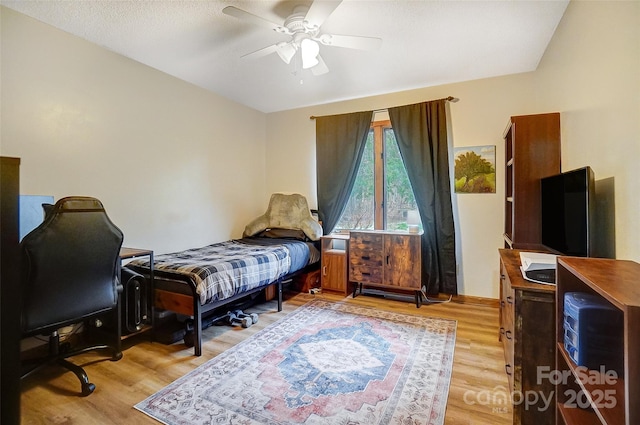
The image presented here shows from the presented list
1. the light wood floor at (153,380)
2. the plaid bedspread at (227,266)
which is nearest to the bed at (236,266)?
the plaid bedspread at (227,266)

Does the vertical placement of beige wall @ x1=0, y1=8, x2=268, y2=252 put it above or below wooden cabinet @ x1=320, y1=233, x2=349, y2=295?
above

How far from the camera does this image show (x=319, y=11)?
1904 millimetres

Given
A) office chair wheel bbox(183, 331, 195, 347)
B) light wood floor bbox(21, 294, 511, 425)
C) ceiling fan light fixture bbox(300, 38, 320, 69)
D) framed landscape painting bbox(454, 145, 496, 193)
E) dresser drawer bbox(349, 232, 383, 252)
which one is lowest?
light wood floor bbox(21, 294, 511, 425)

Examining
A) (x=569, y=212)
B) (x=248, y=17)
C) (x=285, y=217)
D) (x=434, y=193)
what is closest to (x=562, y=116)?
(x=569, y=212)

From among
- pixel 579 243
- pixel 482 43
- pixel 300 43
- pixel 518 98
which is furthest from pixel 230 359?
pixel 518 98

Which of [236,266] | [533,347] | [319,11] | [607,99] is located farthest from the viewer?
[236,266]

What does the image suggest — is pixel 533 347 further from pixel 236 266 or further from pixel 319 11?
pixel 319 11

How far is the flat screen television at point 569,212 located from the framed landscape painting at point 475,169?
4.03 ft

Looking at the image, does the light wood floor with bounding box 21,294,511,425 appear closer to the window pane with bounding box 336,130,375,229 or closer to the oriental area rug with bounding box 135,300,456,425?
the oriental area rug with bounding box 135,300,456,425

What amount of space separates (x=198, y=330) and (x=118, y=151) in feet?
6.15

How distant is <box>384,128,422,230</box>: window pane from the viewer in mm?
3816

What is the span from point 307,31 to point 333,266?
102 inches

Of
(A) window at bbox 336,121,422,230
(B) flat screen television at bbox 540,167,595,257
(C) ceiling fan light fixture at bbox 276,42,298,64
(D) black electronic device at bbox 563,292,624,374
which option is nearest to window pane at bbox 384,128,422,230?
(A) window at bbox 336,121,422,230

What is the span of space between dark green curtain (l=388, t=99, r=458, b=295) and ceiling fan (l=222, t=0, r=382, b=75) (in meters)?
1.57
